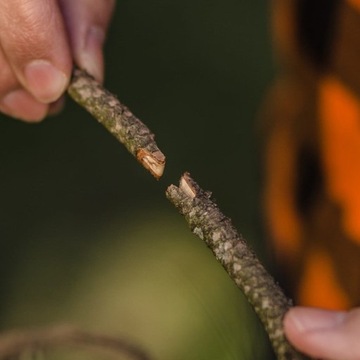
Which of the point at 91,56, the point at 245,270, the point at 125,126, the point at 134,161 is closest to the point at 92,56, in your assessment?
the point at 91,56

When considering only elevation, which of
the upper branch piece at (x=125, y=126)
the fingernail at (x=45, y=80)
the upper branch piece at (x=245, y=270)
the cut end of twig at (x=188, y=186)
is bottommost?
the upper branch piece at (x=245, y=270)

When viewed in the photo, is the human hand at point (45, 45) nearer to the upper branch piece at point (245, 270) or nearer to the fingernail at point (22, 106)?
the fingernail at point (22, 106)

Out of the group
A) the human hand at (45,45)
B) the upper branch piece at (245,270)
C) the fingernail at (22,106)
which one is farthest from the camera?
the fingernail at (22,106)

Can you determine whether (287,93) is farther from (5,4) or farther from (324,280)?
(5,4)

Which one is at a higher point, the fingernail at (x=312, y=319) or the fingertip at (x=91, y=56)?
the fingertip at (x=91, y=56)

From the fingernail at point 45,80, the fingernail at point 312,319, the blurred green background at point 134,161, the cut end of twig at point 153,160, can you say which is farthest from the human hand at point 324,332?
the blurred green background at point 134,161

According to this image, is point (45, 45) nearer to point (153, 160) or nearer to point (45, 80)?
point (45, 80)
